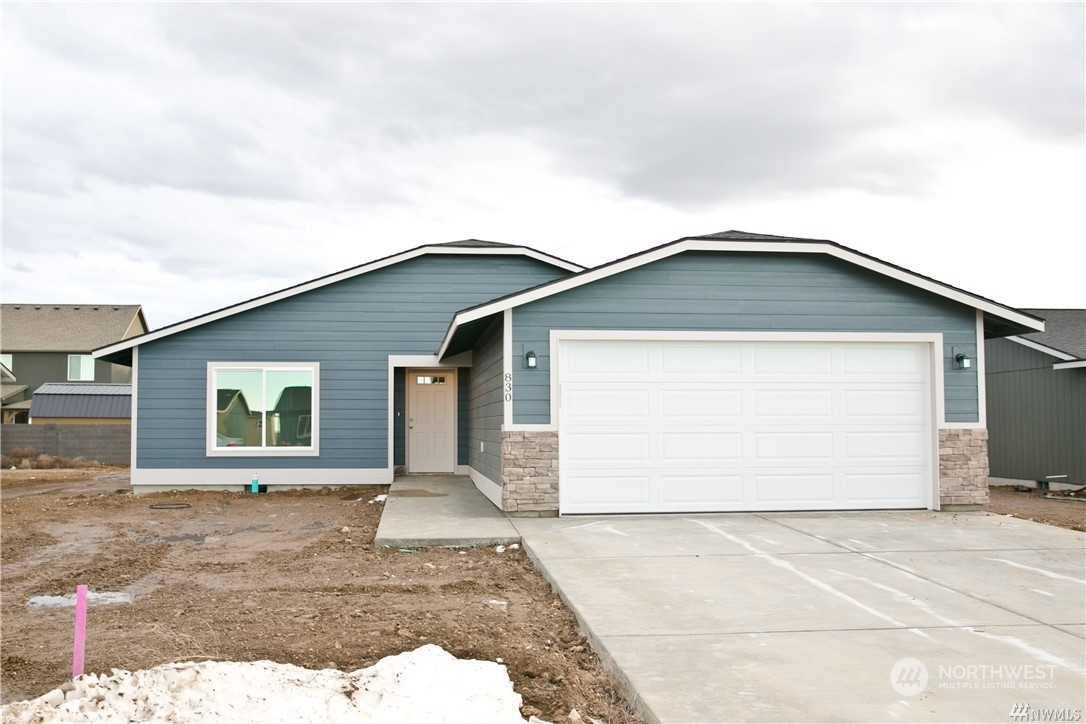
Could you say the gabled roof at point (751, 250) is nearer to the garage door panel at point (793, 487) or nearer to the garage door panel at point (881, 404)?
the garage door panel at point (881, 404)

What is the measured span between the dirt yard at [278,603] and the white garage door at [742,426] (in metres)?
2.38

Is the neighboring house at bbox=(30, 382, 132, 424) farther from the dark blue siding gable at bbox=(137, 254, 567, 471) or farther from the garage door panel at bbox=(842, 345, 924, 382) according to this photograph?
the garage door panel at bbox=(842, 345, 924, 382)

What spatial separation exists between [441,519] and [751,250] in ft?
16.5

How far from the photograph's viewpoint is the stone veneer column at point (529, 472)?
10102mm

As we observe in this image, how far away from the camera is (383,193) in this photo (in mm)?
18406

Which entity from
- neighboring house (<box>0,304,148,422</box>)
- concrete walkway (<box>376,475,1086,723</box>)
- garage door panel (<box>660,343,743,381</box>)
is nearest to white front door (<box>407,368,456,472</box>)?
concrete walkway (<box>376,475,1086,723</box>)

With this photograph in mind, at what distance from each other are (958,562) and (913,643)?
2871 millimetres

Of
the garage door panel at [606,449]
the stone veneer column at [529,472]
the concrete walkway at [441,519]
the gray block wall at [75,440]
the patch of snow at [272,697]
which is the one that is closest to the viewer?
the patch of snow at [272,697]

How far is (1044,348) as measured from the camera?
17.5 metres

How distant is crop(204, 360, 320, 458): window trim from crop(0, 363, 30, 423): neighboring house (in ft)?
69.0

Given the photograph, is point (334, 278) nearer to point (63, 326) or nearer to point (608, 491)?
point (608, 491)

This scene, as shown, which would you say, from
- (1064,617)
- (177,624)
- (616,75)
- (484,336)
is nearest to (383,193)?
(484,336)

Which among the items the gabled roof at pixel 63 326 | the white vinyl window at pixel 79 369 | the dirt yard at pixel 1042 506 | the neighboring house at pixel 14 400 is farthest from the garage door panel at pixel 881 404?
the white vinyl window at pixel 79 369

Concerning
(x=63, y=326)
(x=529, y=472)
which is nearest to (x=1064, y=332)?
(x=529, y=472)
